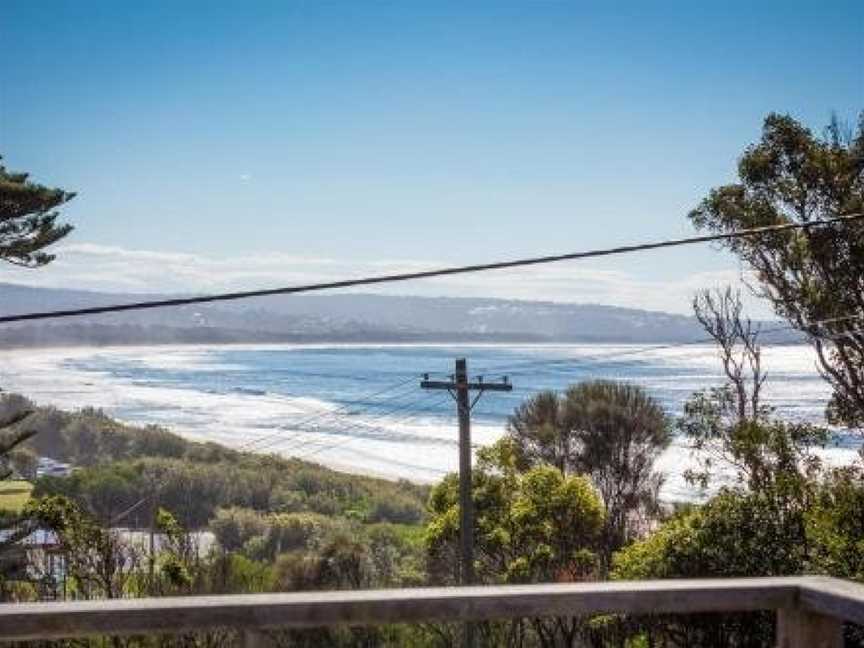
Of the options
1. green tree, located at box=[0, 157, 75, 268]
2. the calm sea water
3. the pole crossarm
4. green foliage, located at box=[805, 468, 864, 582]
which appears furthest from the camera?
the calm sea water

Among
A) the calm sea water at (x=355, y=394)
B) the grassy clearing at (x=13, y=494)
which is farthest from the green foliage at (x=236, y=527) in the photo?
the calm sea water at (x=355, y=394)

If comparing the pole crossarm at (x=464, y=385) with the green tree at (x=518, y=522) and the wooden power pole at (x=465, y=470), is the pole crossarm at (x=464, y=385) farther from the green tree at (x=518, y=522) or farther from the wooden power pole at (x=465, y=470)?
the green tree at (x=518, y=522)

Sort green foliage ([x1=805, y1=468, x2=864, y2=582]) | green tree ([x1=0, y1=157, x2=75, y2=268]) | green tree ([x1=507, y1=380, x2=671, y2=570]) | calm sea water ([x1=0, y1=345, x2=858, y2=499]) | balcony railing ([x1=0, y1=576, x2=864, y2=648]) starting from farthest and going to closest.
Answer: calm sea water ([x1=0, y1=345, x2=858, y2=499])
green tree ([x1=507, y1=380, x2=671, y2=570])
green tree ([x1=0, y1=157, x2=75, y2=268])
green foliage ([x1=805, y1=468, x2=864, y2=582])
balcony railing ([x1=0, y1=576, x2=864, y2=648])

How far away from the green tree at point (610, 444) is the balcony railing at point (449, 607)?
26673 mm

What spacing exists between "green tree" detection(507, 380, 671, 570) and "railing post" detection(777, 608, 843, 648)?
2665 centimetres

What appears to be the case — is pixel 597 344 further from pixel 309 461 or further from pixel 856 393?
pixel 856 393

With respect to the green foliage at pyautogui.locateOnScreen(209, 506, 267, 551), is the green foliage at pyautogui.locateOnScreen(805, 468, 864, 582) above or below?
above

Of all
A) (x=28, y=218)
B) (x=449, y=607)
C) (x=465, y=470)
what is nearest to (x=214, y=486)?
(x=28, y=218)

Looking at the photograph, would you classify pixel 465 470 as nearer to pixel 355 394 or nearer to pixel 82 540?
pixel 82 540

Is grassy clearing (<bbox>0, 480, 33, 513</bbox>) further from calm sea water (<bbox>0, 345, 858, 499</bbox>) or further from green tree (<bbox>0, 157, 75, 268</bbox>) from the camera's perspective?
green tree (<bbox>0, 157, 75, 268</bbox>)

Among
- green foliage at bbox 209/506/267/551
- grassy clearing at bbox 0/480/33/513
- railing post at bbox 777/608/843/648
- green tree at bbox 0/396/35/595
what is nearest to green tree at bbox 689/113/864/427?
railing post at bbox 777/608/843/648

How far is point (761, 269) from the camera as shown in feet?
54.1

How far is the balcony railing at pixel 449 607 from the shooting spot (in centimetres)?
166

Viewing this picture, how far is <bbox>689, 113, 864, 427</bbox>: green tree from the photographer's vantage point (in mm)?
14703
